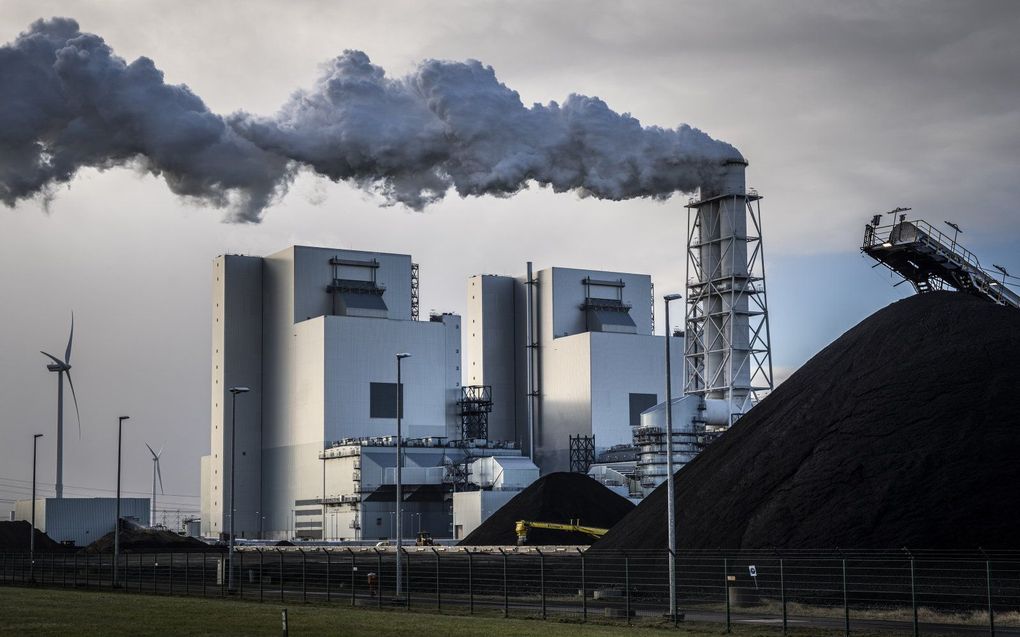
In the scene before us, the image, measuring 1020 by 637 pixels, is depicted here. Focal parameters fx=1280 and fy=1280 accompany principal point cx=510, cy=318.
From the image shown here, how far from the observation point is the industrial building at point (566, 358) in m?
127

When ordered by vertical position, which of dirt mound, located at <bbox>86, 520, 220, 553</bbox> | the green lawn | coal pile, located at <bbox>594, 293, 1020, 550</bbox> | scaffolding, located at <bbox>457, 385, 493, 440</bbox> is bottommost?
dirt mound, located at <bbox>86, 520, 220, 553</bbox>

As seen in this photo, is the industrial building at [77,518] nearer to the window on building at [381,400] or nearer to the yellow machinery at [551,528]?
the window on building at [381,400]

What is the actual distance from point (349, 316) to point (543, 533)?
49279 millimetres

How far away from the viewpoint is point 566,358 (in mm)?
131500

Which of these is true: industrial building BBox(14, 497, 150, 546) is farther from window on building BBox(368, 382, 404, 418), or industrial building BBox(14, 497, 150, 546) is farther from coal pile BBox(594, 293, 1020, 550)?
coal pile BBox(594, 293, 1020, 550)

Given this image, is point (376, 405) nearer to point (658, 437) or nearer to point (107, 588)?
point (658, 437)

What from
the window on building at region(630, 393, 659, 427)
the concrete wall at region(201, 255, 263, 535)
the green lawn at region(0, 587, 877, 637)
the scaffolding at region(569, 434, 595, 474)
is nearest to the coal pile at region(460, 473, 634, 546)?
the scaffolding at region(569, 434, 595, 474)

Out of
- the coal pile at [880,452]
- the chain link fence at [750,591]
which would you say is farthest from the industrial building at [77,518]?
the coal pile at [880,452]

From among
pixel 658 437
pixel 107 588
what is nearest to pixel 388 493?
pixel 658 437

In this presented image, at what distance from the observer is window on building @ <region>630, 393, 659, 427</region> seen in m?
128

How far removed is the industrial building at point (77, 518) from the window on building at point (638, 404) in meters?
48.0

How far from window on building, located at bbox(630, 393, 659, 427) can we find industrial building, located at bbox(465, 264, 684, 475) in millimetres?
100

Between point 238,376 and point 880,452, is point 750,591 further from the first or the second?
point 238,376

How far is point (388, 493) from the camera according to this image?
385ft
